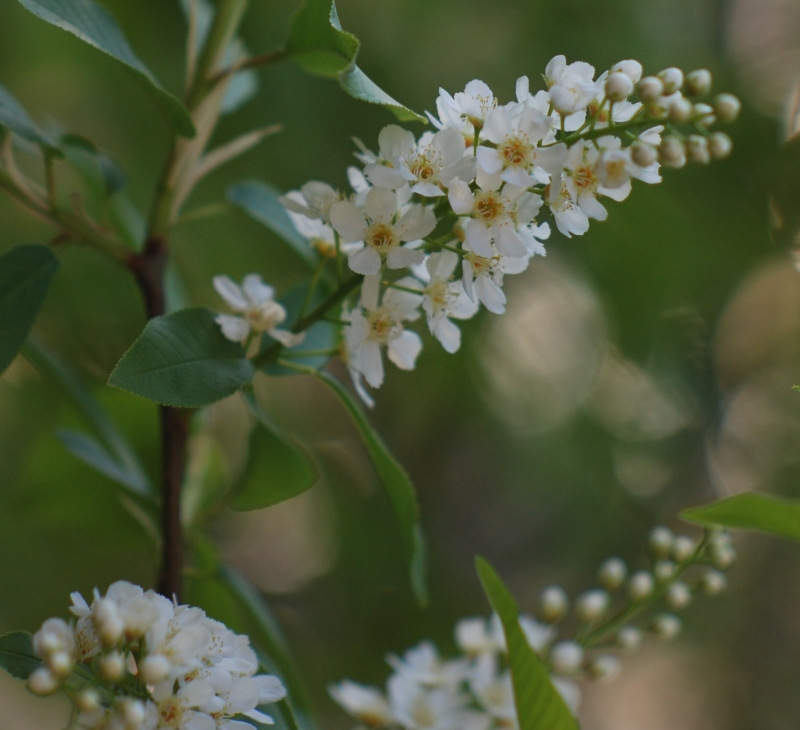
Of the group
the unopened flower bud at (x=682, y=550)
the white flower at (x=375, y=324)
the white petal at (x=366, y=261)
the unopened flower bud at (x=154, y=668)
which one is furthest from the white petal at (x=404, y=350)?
the unopened flower bud at (x=682, y=550)

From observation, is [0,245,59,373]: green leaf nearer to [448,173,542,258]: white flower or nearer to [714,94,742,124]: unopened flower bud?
[448,173,542,258]: white flower

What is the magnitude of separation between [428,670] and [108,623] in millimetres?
503

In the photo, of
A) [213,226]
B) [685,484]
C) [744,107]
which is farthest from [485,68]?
[685,484]

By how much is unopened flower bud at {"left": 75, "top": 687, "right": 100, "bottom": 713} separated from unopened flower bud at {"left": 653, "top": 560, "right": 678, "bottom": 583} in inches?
25.9

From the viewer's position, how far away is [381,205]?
2.19 ft

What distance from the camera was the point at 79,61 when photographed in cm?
200

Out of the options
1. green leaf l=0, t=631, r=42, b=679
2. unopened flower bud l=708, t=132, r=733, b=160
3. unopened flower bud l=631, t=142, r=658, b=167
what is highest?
unopened flower bud l=708, t=132, r=733, b=160

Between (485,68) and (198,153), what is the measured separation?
4.39 feet

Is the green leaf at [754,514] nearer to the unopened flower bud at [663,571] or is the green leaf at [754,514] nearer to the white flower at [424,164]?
the white flower at [424,164]

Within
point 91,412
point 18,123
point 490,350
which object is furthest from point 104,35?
point 490,350

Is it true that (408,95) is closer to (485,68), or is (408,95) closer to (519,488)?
(485,68)

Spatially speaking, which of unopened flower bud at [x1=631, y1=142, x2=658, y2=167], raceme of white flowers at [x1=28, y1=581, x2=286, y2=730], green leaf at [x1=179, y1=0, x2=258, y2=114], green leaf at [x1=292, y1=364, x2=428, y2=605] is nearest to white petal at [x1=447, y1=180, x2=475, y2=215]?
unopened flower bud at [x1=631, y1=142, x2=658, y2=167]

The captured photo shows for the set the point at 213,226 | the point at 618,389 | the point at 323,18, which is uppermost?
the point at 323,18

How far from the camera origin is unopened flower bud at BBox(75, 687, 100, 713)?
55cm
